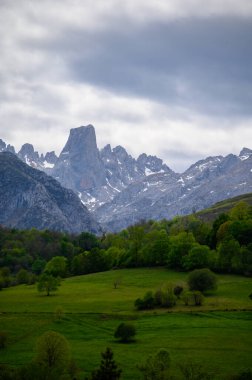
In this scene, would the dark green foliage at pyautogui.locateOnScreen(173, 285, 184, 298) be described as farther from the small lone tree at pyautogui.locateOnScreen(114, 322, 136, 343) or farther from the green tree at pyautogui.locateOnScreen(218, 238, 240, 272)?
the small lone tree at pyautogui.locateOnScreen(114, 322, 136, 343)

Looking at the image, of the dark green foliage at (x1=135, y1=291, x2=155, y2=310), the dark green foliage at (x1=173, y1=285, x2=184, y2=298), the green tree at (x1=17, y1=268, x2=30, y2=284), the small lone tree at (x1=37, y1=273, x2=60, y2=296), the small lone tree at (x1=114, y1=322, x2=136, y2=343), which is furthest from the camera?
the green tree at (x1=17, y1=268, x2=30, y2=284)

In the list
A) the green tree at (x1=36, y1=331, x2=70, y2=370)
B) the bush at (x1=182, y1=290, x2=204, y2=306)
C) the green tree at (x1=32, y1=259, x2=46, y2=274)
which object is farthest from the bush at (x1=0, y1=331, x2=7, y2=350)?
the green tree at (x1=32, y1=259, x2=46, y2=274)

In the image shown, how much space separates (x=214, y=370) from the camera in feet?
183

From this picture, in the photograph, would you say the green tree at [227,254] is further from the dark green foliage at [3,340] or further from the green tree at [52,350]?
the green tree at [52,350]

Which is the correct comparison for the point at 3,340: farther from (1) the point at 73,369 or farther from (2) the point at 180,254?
(2) the point at 180,254

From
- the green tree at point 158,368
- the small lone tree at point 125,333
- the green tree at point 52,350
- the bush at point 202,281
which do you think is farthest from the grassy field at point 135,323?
the green tree at point 158,368

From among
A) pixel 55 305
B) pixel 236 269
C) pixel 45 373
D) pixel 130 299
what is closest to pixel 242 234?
pixel 236 269

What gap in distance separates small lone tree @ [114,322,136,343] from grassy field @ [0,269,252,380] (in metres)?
1.17

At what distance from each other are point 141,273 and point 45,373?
87.0 metres

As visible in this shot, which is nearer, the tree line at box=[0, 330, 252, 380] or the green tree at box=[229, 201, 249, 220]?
the tree line at box=[0, 330, 252, 380]

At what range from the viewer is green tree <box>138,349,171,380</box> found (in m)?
47.9

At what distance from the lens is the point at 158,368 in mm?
48500

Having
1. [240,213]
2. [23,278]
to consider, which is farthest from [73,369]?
[240,213]

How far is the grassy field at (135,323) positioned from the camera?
203ft
